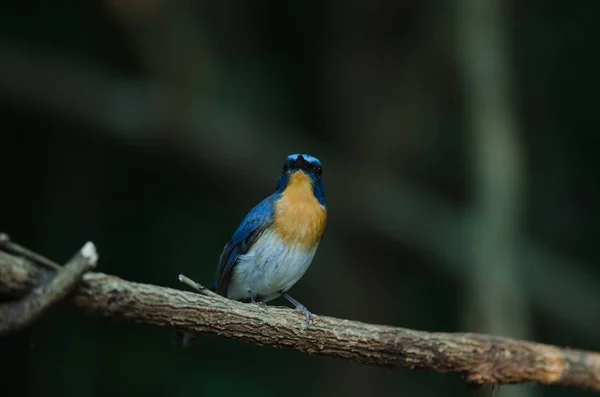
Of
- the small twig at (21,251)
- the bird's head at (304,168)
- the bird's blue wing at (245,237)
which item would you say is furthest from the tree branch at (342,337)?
the bird's head at (304,168)

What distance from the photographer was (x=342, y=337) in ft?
10.8

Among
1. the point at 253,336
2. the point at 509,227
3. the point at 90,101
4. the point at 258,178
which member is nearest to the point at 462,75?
the point at 509,227

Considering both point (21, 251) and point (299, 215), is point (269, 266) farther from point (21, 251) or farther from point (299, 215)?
point (21, 251)

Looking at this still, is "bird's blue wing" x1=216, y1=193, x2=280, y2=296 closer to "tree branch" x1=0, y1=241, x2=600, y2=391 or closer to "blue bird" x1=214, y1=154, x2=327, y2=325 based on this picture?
"blue bird" x1=214, y1=154, x2=327, y2=325

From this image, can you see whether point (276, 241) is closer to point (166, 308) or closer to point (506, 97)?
point (166, 308)

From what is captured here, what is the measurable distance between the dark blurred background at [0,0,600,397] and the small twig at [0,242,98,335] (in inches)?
157

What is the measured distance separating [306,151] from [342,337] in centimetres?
423

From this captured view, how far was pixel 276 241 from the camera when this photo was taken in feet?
12.7

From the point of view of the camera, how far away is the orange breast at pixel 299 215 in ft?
12.6

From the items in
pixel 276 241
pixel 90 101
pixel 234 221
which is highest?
pixel 90 101

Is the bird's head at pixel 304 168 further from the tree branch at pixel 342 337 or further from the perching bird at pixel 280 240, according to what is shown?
the tree branch at pixel 342 337

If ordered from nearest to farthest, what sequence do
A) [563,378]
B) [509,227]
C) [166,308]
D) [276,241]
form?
[166,308] < [563,378] < [276,241] < [509,227]

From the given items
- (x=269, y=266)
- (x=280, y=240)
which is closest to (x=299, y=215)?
(x=280, y=240)

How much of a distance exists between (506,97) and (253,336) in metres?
3.85
